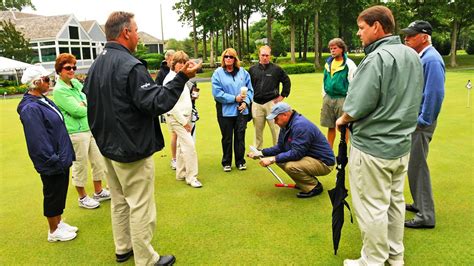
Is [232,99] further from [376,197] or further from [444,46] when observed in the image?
[444,46]

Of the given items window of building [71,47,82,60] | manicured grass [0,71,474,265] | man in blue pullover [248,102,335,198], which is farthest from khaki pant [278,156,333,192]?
window of building [71,47,82,60]

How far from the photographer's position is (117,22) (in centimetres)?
288

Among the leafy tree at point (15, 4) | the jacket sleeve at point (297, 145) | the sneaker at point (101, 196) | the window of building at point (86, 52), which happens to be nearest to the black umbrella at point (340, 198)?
the jacket sleeve at point (297, 145)

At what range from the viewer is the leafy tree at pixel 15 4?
210 feet

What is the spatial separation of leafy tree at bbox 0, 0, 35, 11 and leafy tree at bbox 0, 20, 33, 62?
35.6 meters

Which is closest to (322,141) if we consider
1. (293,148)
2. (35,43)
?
(293,148)

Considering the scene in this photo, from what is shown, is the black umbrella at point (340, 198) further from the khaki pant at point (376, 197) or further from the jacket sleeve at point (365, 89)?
the jacket sleeve at point (365, 89)

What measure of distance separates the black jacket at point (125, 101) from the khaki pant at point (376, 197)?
1.57 metres

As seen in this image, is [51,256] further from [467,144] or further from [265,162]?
[467,144]

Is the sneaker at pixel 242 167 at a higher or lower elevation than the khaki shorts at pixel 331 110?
lower

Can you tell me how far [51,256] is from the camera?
142 inches

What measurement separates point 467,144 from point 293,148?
14.8 ft

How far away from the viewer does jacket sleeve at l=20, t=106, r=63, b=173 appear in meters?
3.58

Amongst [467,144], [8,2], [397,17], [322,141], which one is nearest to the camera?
[322,141]
